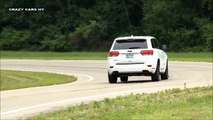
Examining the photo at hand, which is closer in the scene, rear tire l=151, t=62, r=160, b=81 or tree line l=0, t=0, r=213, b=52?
rear tire l=151, t=62, r=160, b=81

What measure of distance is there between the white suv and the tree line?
32544 millimetres

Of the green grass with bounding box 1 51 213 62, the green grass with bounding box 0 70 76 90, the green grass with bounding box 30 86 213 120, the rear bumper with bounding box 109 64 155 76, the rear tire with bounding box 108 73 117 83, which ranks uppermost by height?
the green grass with bounding box 30 86 213 120

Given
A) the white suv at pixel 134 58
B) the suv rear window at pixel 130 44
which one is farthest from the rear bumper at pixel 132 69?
the suv rear window at pixel 130 44

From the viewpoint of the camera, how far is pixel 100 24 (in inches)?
2438

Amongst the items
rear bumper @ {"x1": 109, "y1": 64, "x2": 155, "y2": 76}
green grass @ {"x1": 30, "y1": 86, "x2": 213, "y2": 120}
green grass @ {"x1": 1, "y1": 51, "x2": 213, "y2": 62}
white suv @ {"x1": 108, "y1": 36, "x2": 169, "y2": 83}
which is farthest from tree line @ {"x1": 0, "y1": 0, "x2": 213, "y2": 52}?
green grass @ {"x1": 30, "y1": 86, "x2": 213, "y2": 120}

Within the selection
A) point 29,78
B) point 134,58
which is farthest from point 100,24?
point 134,58

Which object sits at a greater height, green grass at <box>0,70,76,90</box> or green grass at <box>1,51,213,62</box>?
green grass at <box>0,70,76,90</box>

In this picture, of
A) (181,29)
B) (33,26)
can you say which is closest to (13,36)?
(33,26)

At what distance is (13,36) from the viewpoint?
6512 cm

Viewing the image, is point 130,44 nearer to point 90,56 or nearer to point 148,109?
point 148,109

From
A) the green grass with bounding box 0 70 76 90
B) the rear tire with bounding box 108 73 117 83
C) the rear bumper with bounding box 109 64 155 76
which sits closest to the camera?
the rear bumper with bounding box 109 64 155 76

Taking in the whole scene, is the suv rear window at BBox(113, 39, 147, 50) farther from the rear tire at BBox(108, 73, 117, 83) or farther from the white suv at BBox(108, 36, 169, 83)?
the rear tire at BBox(108, 73, 117, 83)

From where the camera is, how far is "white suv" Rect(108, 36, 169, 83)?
2123cm

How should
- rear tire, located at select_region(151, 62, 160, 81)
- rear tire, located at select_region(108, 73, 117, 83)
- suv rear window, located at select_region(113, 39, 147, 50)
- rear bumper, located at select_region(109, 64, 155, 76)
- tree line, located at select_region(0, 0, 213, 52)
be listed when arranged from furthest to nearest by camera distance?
tree line, located at select_region(0, 0, 213, 52) → rear tire, located at select_region(108, 73, 117, 83) → rear tire, located at select_region(151, 62, 160, 81) → suv rear window, located at select_region(113, 39, 147, 50) → rear bumper, located at select_region(109, 64, 155, 76)
